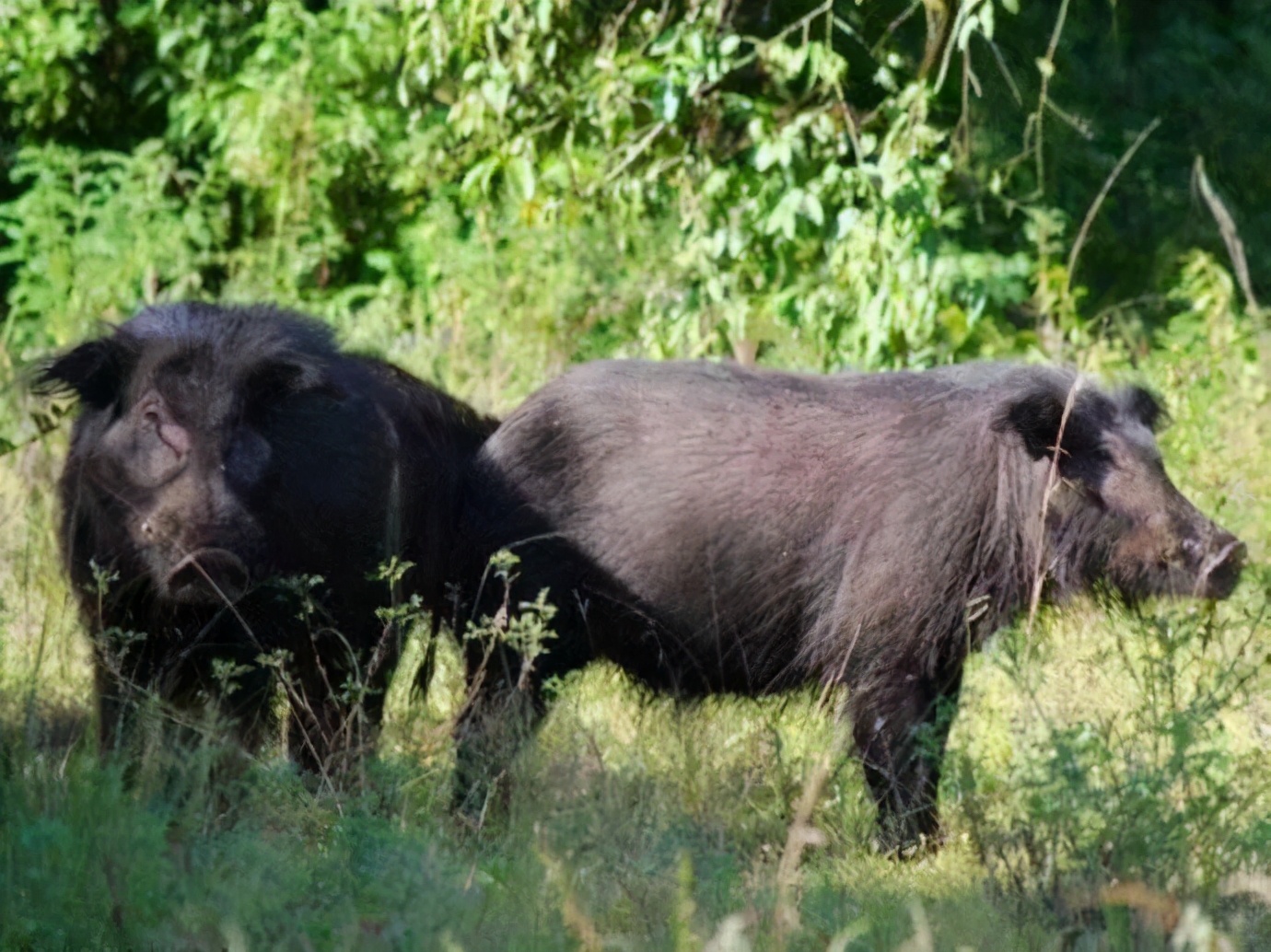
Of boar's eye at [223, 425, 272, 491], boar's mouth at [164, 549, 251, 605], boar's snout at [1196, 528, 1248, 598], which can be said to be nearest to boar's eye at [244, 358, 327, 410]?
boar's eye at [223, 425, 272, 491]

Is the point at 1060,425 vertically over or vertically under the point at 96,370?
under

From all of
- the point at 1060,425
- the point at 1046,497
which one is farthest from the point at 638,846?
the point at 1060,425

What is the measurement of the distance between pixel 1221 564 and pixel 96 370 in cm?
338

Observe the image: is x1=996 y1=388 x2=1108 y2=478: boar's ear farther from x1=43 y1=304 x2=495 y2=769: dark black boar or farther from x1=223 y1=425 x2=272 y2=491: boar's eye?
x1=223 y1=425 x2=272 y2=491: boar's eye

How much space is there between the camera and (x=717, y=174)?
8.20m

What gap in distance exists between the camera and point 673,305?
885cm

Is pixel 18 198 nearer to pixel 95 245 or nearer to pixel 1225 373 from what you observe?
pixel 95 245

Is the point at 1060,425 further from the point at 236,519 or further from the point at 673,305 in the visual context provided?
the point at 673,305

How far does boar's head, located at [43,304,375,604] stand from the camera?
478 cm

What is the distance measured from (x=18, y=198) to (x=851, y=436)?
8.36 m

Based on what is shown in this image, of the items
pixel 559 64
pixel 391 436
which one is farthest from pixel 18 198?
pixel 391 436

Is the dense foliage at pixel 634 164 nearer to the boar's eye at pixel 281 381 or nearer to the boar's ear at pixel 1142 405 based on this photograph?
the boar's ear at pixel 1142 405

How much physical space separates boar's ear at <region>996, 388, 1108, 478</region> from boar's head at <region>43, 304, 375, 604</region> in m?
2.02

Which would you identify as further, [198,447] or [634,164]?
[634,164]
